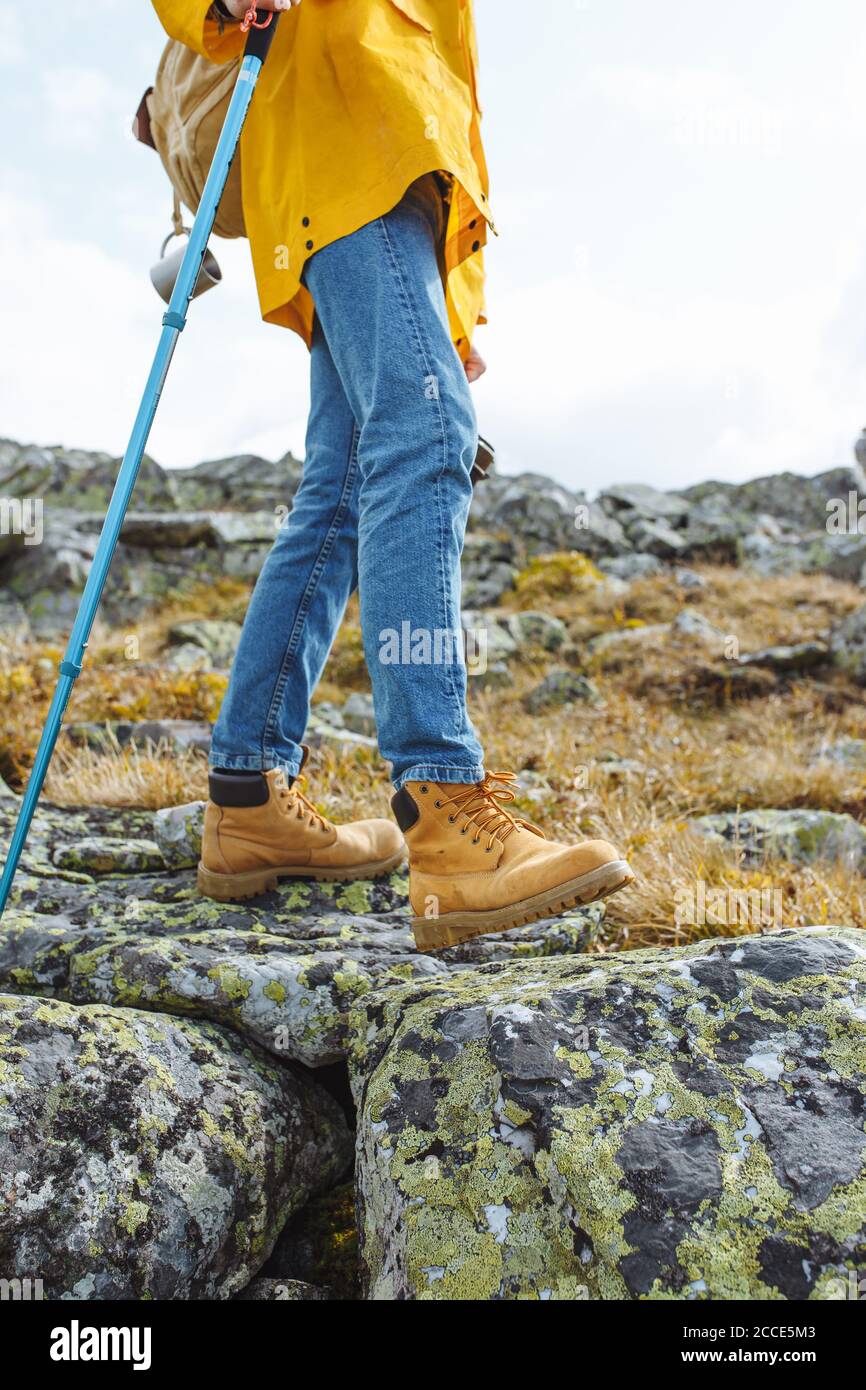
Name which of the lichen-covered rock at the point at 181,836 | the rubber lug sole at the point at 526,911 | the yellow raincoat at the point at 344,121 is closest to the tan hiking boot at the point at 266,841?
the lichen-covered rock at the point at 181,836

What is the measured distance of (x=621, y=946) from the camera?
9.20ft

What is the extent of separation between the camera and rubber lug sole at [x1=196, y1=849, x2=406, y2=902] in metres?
2.62

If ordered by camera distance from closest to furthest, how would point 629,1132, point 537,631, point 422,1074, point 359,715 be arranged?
1. point 629,1132
2. point 422,1074
3. point 359,715
4. point 537,631

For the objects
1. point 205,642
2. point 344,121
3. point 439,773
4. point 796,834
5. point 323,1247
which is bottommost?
point 323,1247

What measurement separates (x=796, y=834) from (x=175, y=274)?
3.43 m

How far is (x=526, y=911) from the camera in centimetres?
196

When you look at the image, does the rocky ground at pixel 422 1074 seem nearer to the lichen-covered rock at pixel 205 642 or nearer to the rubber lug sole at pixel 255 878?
the rubber lug sole at pixel 255 878

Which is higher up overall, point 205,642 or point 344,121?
point 344,121

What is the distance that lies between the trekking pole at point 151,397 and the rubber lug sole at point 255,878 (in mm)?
640

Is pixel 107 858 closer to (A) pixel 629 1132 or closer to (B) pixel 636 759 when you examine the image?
(A) pixel 629 1132

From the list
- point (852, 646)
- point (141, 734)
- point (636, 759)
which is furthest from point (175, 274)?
point (852, 646)

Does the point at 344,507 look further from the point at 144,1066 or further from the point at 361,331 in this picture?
the point at 144,1066

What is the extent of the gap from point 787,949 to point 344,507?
1.59 m
